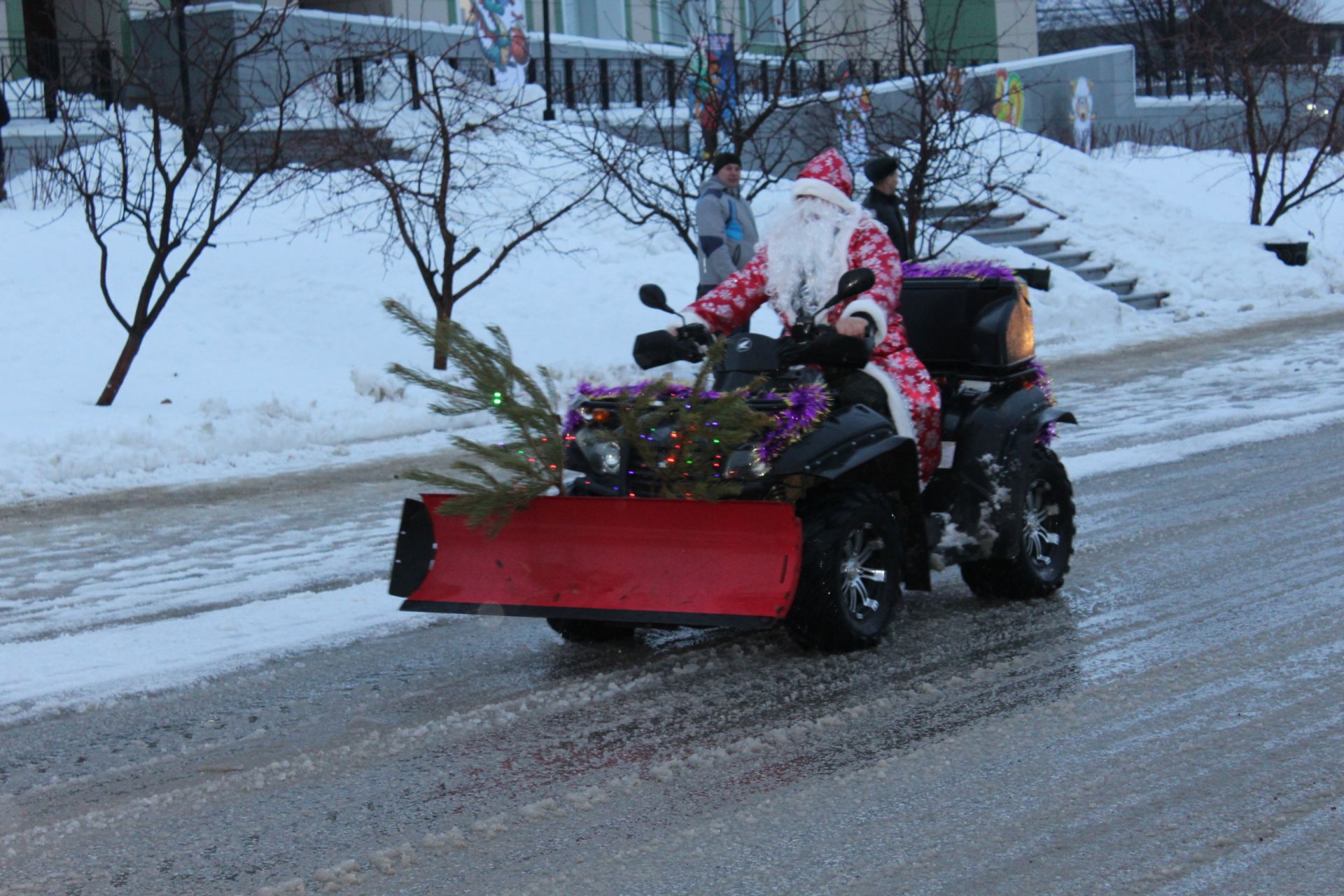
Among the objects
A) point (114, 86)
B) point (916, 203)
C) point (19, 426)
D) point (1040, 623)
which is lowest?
point (1040, 623)

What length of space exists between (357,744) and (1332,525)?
194 inches

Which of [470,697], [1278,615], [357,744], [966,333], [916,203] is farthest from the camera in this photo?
[916,203]

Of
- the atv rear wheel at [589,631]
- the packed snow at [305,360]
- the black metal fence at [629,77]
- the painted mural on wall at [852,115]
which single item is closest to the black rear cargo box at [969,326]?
the packed snow at [305,360]

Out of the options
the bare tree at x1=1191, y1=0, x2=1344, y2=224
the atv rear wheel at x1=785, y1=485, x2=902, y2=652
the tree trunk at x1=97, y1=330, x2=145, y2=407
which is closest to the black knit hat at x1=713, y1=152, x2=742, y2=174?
the tree trunk at x1=97, y1=330, x2=145, y2=407

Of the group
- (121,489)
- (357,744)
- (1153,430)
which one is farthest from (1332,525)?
(121,489)

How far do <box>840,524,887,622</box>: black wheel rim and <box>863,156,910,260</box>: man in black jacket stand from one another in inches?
226

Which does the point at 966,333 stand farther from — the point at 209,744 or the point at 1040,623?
the point at 209,744

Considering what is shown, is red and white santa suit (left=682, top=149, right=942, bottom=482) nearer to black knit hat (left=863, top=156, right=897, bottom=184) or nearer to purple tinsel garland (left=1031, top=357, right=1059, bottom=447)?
purple tinsel garland (left=1031, top=357, right=1059, bottom=447)

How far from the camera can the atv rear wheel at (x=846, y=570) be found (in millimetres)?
5449

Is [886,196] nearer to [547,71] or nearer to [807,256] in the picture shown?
[807,256]

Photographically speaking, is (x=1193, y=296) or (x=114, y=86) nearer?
(x=114, y=86)

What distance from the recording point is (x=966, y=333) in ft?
21.3

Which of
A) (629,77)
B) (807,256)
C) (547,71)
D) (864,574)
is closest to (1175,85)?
(629,77)

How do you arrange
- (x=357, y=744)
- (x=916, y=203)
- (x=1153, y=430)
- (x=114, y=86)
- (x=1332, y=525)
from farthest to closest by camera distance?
(x=916, y=203), (x=114, y=86), (x=1153, y=430), (x=1332, y=525), (x=357, y=744)
